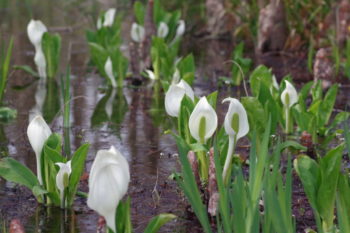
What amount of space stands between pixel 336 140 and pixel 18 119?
1.88 metres

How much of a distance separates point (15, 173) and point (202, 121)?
2.49 feet

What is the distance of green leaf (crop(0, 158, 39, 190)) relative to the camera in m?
2.94

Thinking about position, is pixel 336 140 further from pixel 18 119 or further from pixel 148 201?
pixel 18 119

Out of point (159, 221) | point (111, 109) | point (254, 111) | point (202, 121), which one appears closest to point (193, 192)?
point (159, 221)

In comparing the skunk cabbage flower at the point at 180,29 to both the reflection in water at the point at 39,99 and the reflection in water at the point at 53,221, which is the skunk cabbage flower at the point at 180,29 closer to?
the reflection in water at the point at 39,99

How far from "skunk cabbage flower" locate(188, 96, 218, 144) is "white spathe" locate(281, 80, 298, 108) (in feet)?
3.33

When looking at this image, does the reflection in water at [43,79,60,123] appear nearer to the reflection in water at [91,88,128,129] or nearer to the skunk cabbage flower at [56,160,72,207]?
the reflection in water at [91,88,128,129]

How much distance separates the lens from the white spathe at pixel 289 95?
385 cm

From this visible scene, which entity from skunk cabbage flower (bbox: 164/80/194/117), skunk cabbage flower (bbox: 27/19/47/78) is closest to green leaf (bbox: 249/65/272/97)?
skunk cabbage flower (bbox: 164/80/194/117)

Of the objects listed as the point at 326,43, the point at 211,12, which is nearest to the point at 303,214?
the point at 326,43

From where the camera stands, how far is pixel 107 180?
2.12 meters

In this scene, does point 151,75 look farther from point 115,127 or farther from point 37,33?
point 115,127

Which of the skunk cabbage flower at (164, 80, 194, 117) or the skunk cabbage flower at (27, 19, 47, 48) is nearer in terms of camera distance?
the skunk cabbage flower at (164, 80, 194, 117)

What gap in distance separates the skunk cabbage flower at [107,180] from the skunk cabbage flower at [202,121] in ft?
2.33
